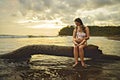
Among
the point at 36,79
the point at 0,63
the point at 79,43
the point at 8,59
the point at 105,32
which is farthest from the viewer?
the point at 105,32

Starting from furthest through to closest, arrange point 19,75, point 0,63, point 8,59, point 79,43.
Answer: point 8,59, point 0,63, point 79,43, point 19,75

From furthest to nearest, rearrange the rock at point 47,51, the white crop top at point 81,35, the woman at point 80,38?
the rock at point 47,51, the white crop top at point 81,35, the woman at point 80,38

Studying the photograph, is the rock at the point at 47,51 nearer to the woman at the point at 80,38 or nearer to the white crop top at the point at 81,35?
the woman at the point at 80,38

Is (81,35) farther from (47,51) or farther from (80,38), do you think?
(47,51)

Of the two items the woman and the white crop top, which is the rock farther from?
the white crop top

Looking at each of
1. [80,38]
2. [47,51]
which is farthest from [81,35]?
[47,51]

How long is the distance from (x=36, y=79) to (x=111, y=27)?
404 ft

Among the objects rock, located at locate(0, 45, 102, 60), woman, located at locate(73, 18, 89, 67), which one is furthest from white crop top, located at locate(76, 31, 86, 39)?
rock, located at locate(0, 45, 102, 60)

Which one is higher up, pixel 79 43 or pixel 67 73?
pixel 79 43

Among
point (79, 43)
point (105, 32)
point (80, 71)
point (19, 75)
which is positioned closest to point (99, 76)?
point (80, 71)

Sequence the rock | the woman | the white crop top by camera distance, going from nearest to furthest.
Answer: the woman, the white crop top, the rock

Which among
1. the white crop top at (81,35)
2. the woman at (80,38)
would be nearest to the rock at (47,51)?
the woman at (80,38)

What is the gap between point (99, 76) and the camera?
860 cm

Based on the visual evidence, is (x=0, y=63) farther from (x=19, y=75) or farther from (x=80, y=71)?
(x=80, y=71)
